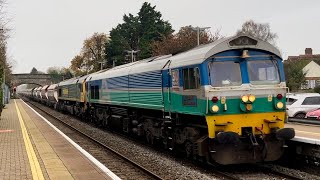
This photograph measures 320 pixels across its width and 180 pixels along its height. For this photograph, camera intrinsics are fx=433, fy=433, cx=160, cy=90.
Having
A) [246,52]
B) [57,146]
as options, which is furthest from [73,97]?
[246,52]

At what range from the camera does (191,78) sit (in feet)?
37.1

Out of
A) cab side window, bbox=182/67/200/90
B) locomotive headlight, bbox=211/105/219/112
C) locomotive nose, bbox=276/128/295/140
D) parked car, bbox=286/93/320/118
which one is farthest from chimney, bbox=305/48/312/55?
locomotive headlight, bbox=211/105/219/112

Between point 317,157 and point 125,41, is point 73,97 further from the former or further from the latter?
point 125,41

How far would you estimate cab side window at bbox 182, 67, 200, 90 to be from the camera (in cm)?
1098

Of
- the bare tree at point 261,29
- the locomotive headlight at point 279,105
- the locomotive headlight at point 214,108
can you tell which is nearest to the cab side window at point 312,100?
the locomotive headlight at point 279,105

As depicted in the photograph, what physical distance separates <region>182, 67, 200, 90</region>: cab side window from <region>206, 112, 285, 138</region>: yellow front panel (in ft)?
3.50

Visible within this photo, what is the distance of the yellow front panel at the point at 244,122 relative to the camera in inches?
412

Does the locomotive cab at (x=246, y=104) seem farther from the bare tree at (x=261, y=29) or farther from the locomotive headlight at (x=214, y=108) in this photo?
the bare tree at (x=261, y=29)

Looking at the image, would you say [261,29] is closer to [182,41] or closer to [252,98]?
[182,41]

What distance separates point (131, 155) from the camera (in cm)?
1451

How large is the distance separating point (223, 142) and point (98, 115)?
1528 cm

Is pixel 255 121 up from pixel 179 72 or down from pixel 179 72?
down

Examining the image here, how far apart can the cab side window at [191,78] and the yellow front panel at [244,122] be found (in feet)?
3.50

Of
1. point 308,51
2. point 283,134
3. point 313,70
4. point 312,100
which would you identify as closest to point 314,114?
point 312,100
